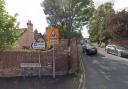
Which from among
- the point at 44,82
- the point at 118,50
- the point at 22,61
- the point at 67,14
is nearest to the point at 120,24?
the point at 67,14

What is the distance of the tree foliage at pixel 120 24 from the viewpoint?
4959 cm

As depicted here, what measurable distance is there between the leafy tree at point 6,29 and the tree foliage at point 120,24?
31.6 meters

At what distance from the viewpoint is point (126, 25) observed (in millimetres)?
49188

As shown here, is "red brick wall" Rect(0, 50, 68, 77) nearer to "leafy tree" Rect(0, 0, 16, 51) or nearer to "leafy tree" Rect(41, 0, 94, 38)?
"leafy tree" Rect(0, 0, 16, 51)

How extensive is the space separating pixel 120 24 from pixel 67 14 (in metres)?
10.6

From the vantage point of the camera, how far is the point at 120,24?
49.8m

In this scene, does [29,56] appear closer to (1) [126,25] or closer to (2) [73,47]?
(2) [73,47]

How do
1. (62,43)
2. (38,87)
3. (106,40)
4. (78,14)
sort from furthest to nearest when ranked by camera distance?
(106,40)
(78,14)
(62,43)
(38,87)

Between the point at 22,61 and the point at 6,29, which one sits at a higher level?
the point at 6,29

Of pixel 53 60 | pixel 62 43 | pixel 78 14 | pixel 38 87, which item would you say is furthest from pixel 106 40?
pixel 38 87

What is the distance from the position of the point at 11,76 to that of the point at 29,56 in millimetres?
1863

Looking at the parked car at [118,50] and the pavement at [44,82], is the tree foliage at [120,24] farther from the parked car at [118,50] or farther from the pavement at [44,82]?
the pavement at [44,82]

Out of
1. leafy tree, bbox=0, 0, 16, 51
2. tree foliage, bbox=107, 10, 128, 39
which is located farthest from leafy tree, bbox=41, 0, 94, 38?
leafy tree, bbox=0, 0, 16, 51

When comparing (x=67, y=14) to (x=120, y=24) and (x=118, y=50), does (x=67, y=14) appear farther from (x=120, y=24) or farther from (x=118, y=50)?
(x=118, y=50)
